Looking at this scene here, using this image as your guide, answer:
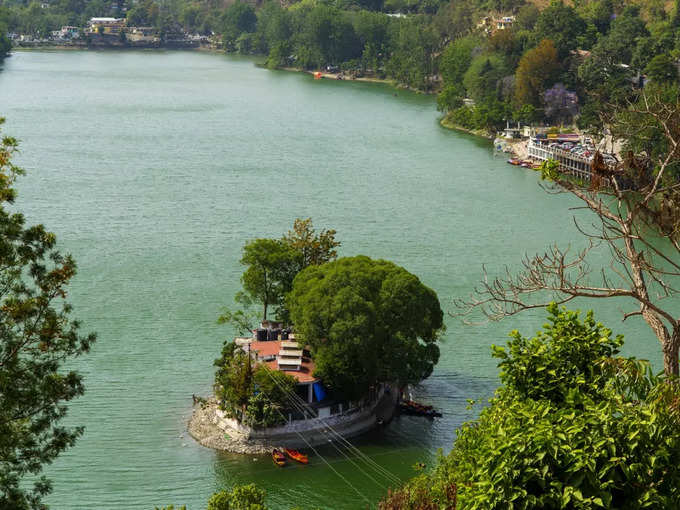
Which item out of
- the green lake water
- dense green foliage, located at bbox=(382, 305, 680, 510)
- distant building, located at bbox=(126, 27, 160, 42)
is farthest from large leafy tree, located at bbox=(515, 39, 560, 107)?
distant building, located at bbox=(126, 27, 160, 42)

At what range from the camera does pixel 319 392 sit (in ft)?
58.4

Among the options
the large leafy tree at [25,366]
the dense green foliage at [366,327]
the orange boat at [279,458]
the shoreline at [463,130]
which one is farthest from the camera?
the shoreline at [463,130]

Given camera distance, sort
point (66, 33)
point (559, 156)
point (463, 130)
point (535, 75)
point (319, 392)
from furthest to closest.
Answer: point (66, 33) → point (535, 75) → point (463, 130) → point (559, 156) → point (319, 392)

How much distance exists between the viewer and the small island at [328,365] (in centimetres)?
1733

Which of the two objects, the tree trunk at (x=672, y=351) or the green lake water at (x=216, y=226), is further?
the green lake water at (x=216, y=226)

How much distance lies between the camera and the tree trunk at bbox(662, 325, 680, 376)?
7.33 meters

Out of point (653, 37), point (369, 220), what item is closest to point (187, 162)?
point (369, 220)

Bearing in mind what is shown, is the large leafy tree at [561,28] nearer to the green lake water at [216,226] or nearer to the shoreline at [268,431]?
the green lake water at [216,226]

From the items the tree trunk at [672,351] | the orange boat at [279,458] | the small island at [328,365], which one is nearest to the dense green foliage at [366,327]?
the small island at [328,365]

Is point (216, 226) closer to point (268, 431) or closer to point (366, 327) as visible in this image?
point (366, 327)

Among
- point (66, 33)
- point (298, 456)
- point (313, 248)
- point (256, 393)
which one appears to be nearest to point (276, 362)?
point (256, 393)

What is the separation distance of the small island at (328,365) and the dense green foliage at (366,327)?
2 centimetres

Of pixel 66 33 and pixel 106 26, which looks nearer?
pixel 66 33

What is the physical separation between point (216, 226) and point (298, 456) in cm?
1481
